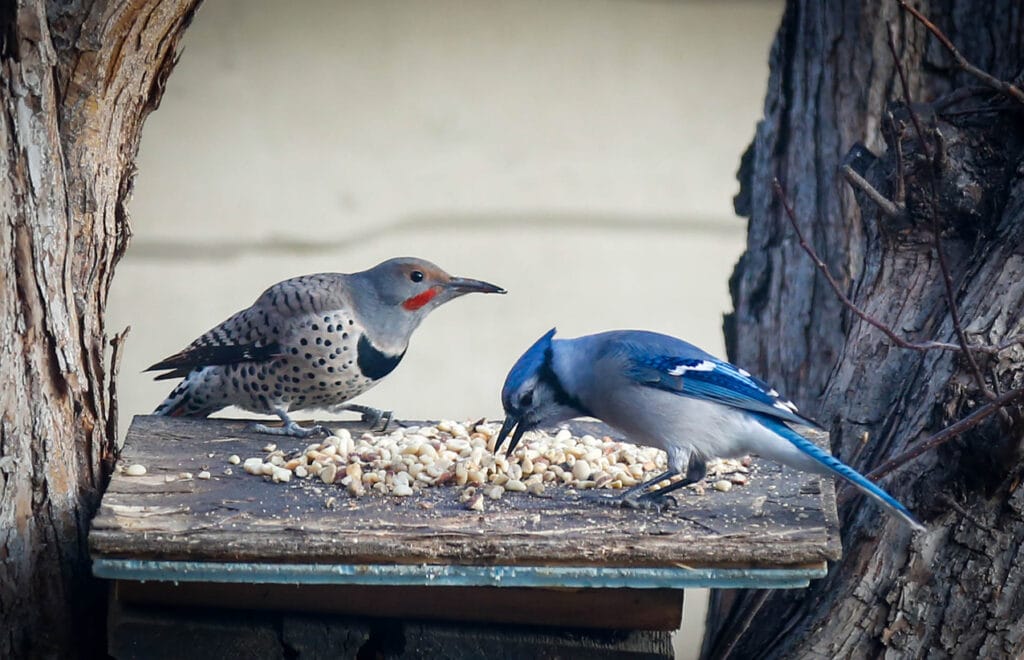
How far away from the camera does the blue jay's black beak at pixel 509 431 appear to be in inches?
152

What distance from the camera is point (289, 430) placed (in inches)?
168

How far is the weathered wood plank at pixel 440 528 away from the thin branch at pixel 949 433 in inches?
9.8

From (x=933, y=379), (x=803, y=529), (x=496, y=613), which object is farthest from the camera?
(x=933, y=379)

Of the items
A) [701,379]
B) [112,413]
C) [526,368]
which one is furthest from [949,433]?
[112,413]

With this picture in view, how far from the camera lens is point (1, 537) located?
344 centimetres

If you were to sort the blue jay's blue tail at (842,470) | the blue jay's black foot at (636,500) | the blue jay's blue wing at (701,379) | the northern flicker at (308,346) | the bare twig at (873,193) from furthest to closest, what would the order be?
1. the northern flicker at (308,346)
2. the bare twig at (873,193)
3. the blue jay's blue wing at (701,379)
4. the blue jay's black foot at (636,500)
5. the blue jay's blue tail at (842,470)

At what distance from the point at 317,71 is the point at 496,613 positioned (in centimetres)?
405

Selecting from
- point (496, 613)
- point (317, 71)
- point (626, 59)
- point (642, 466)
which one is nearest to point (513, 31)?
point (626, 59)

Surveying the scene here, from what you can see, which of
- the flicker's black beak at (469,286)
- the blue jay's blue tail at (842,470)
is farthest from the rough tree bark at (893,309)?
the flicker's black beak at (469,286)

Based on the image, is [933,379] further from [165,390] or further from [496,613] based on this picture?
[165,390]

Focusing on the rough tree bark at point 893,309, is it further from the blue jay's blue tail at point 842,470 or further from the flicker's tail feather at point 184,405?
the flicker's tail feather at point 184,405

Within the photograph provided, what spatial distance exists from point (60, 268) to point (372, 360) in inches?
47.2

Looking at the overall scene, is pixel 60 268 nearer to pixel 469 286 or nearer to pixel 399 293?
pixel 399 293

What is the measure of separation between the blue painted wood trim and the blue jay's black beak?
68 centimetres
